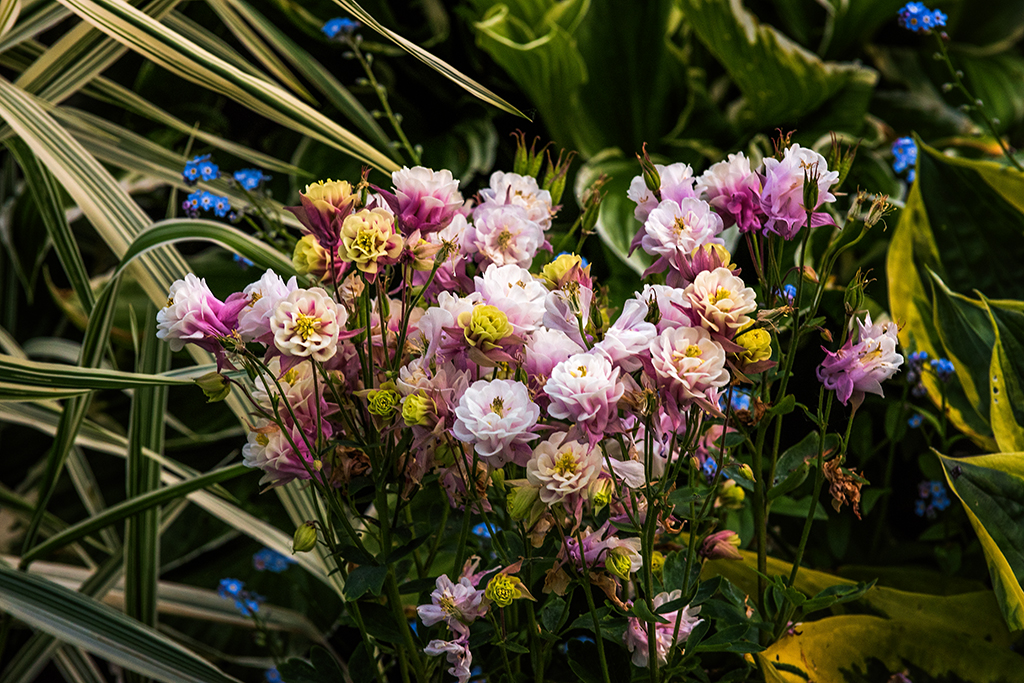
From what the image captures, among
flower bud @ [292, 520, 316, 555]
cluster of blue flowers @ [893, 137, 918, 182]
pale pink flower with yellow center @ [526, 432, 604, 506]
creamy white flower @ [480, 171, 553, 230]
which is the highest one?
cluster of blue flowers @ [893, 137, 918, 182]

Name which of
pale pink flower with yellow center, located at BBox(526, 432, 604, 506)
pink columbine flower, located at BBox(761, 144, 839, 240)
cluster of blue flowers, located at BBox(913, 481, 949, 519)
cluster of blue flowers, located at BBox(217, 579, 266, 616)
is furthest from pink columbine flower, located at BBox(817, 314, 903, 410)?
cluster of blue flowers, located at BBox(217, 579, 266, 616)

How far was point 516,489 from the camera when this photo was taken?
436mm

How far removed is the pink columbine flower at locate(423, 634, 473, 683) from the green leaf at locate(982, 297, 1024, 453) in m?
0.52

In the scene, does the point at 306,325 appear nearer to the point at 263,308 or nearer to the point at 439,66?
the point at 263,308

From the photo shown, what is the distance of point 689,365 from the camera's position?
40cm

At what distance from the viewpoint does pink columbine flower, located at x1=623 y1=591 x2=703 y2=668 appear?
514 millimetres

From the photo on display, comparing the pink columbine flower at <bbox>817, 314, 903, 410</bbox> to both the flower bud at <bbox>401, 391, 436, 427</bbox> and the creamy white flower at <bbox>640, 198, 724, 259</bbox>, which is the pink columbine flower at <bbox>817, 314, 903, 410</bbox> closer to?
the creamy white flower at <bbox>640, 198, 724, 259</bbox>

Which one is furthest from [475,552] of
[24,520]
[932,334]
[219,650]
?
[24,520]

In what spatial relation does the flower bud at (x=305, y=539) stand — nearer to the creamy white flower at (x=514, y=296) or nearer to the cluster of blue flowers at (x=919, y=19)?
the creamy white flower at (x=514, y=296)

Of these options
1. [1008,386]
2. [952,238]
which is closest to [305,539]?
[1008,386]

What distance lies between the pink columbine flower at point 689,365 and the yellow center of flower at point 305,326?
0.18 metres

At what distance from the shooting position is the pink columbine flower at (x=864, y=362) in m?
0.50

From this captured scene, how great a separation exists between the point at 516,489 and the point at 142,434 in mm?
597

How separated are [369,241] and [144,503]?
46 centimetres
